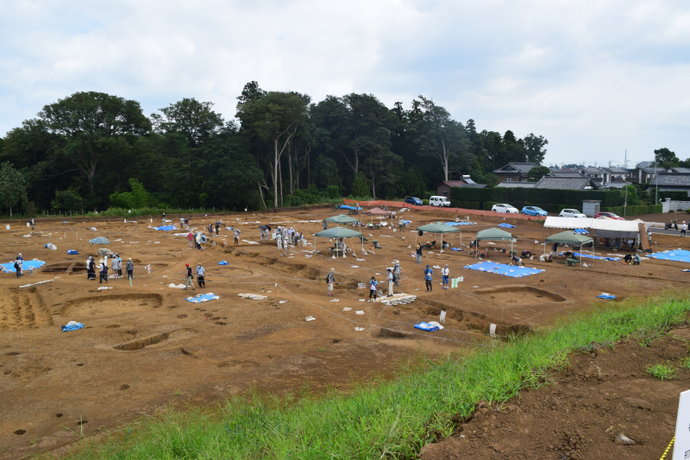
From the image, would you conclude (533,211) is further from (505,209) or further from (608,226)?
(608,226)

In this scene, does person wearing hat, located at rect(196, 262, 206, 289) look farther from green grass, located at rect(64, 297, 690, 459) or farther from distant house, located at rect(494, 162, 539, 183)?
distant house, located at rect(494, 162, 539, 183)

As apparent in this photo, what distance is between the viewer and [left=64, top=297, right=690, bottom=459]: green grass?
5.54 metres

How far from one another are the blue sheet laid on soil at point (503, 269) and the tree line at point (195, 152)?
37.0 meters

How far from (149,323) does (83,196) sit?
52.2 m

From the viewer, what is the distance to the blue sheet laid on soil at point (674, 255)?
27041mm

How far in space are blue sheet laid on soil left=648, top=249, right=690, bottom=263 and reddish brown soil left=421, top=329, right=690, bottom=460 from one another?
954 inches

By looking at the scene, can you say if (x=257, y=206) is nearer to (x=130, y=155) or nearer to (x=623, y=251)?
(x=130, y=155)

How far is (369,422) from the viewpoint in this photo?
6047 millimetres

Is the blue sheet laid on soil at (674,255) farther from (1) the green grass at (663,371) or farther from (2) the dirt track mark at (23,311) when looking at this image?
(2) the dirt track mark at (23,311)

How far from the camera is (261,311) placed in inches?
695

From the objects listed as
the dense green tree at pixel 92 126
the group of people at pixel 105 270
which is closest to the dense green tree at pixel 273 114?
the dense green tree at pixel 92 126

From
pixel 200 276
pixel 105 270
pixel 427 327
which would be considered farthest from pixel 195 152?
pixel 427 327

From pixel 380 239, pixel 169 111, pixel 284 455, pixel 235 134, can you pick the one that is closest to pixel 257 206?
pixel 235 134

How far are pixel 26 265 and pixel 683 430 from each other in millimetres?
31058
